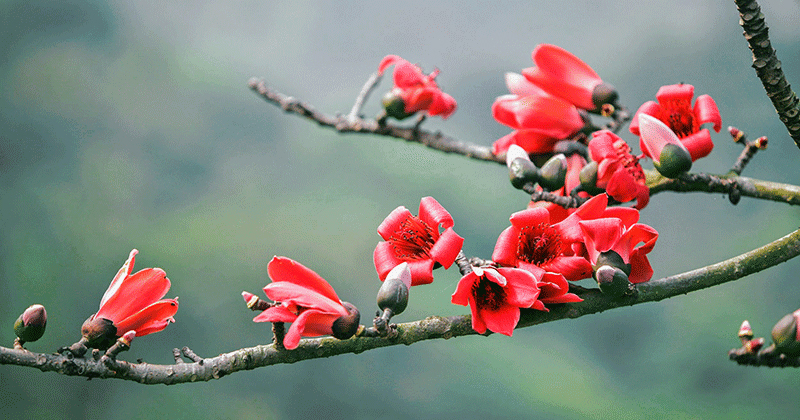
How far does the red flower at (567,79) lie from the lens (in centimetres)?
71

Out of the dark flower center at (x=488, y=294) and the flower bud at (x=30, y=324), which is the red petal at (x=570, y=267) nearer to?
the dark flower center at (x=488, y=294)

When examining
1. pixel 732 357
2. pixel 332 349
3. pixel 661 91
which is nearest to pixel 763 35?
pixel 661 91

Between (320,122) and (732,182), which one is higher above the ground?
(320,122)

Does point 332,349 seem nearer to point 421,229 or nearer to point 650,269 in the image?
point 421,229

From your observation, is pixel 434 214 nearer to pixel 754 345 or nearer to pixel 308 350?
pixel 308 350

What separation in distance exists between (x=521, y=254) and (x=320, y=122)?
1.44 feet

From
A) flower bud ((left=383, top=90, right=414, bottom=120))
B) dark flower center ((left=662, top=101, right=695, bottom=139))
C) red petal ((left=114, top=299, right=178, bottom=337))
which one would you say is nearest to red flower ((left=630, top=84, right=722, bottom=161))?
dark flower center ((left=662, top=101, right=695, bottom=139))

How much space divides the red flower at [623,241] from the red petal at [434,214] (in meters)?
0.10

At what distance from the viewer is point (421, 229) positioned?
1.64 feet

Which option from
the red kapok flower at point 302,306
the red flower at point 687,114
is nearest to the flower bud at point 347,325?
the red kapok flower at point 302,306

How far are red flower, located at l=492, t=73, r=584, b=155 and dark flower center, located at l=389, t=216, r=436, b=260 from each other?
234 mm

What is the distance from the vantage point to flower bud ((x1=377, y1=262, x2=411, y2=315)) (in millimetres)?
426

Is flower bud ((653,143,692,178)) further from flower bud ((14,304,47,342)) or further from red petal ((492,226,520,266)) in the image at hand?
flower bud ((14,304,47,342))

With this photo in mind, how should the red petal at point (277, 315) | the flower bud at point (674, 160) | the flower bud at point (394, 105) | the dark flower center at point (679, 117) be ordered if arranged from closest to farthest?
the red petal at point (277, 315)
the flower bud at point (674, 160)
the dark flower center at point (679, 117)
the flower bud at point (394, 105)
